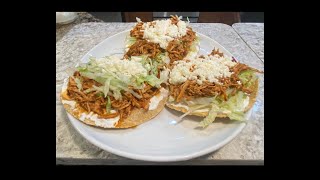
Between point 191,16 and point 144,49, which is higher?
point 191,16

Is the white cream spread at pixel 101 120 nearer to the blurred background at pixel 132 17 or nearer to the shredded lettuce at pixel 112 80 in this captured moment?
the shredded lettuce at pixel 112 80

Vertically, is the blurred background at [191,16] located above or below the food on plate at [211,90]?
above

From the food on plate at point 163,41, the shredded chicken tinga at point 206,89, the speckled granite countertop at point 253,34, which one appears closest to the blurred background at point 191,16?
the speckled granite countertop at point 253,34

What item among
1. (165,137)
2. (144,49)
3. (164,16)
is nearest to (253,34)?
(164,16)

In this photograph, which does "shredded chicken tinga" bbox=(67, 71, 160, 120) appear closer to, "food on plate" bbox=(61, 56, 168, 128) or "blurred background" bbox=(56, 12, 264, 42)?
"food on plate" bbox=(61, 56, 168, 128)

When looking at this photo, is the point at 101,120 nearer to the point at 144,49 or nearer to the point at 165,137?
the point at 165,137
